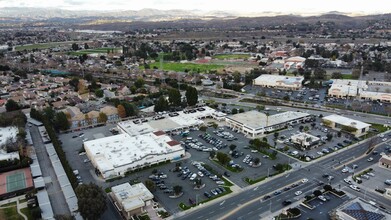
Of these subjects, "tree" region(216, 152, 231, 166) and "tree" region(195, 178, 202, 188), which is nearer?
"tree" region(195, 178, 202, 188)

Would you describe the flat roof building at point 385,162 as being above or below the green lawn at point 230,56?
below

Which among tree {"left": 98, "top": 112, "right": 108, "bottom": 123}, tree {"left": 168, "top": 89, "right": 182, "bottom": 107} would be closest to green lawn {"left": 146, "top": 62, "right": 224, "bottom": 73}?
tree {"left": 168, "top": 89, "right": 182, "bottom": 107}

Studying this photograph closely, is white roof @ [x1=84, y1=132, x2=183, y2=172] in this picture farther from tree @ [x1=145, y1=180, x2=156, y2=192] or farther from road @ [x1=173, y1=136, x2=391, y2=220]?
road @ [x1=173, y1=136, x2=391, y2=220]

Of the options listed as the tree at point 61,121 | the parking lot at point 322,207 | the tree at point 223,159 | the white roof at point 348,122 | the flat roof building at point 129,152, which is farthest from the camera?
the tree at point 61,121

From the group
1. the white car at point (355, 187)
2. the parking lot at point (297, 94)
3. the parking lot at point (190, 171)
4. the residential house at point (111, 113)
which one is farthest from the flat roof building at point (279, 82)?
the white car at point (355, 187)

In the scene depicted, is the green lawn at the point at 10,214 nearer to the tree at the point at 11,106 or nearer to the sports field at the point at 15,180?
the sports field at the point at 15,180

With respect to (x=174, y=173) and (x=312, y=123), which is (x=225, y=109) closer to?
(x=312, y=123)

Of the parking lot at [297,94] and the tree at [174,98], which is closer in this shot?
the tree at [174,98]
